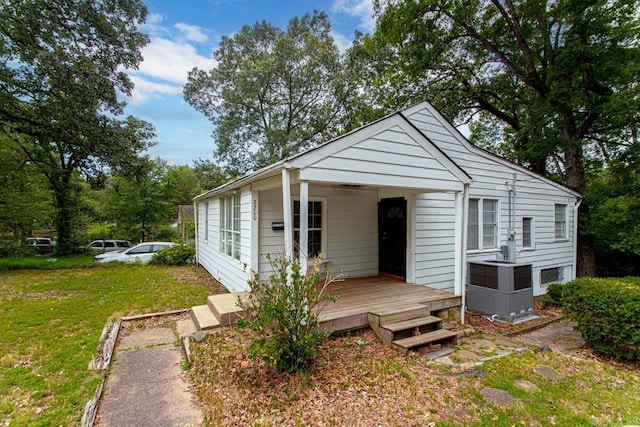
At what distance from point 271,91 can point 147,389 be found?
2101 cm

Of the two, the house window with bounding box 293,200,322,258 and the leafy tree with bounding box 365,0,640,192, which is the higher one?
the leafy tree with bounding box 365,0,640,192

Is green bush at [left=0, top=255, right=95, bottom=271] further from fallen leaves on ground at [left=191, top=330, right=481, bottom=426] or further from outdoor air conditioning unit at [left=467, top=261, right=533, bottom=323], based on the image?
outdoor air conditioning unit at [left=467, top=261, right=533, bottom=323]

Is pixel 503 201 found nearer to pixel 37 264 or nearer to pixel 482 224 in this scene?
pixel 482 224

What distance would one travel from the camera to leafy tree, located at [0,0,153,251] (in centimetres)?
859

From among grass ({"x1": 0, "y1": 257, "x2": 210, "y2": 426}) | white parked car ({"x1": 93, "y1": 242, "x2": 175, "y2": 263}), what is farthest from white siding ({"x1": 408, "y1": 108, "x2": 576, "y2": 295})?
white parked car ({"x1": 93, "y1": 242, "x2": 175, "y2": 263})


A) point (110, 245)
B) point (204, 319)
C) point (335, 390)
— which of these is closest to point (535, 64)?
point (335, 390)

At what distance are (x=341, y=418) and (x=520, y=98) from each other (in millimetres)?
13621

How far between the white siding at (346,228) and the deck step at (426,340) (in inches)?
111

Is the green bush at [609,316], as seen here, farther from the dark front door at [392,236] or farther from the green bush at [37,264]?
the green bush at [37,264]

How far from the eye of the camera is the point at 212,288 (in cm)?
829

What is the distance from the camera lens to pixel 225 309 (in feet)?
16.1

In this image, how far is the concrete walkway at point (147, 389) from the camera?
2846 millimetres

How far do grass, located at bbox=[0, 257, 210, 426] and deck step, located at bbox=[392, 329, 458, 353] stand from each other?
368cm

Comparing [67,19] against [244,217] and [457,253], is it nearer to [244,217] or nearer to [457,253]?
[244,217]
